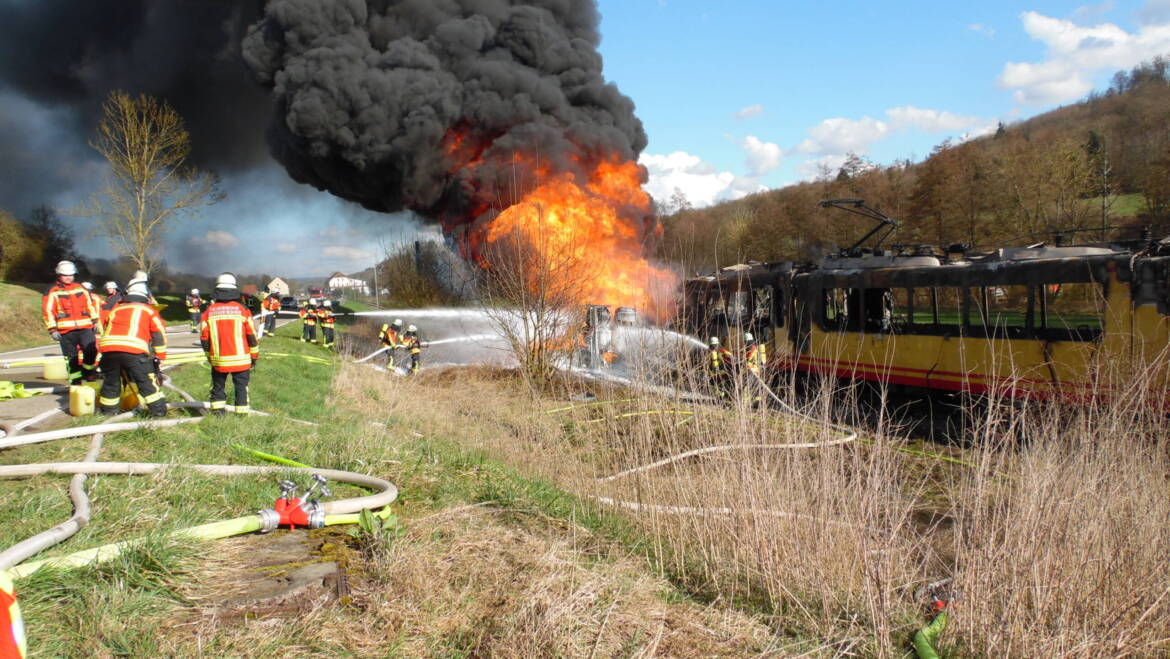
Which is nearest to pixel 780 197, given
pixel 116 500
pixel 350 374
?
pixel 350 374

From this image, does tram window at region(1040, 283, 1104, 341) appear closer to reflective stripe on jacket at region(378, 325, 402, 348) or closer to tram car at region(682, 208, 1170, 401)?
tram car at region(682, 208, 1170, 401)

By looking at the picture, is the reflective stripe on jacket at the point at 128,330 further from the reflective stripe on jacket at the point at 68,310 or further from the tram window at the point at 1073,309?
the tram window at the point at 1073,309

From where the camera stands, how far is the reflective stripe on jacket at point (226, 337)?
261 inches

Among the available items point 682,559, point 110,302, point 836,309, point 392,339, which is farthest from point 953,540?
point 392,339

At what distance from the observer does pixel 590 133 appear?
77.2 feet

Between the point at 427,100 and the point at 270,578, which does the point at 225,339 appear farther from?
the point at 427,100

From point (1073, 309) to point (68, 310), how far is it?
1275 centimetres

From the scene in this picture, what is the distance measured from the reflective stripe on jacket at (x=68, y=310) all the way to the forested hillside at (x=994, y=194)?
46.5 ft

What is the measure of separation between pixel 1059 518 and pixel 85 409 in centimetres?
776

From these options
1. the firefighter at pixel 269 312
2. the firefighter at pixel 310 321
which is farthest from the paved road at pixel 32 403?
the firefighter at pixel 310 321

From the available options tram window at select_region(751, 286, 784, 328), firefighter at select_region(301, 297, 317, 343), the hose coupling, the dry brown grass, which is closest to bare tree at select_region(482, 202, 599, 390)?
tram window at select_region(751, 286, 784, 328)

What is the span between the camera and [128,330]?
6410mm

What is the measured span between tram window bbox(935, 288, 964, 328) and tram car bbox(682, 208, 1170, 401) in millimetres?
17

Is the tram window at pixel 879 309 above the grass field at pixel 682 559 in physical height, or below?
above
